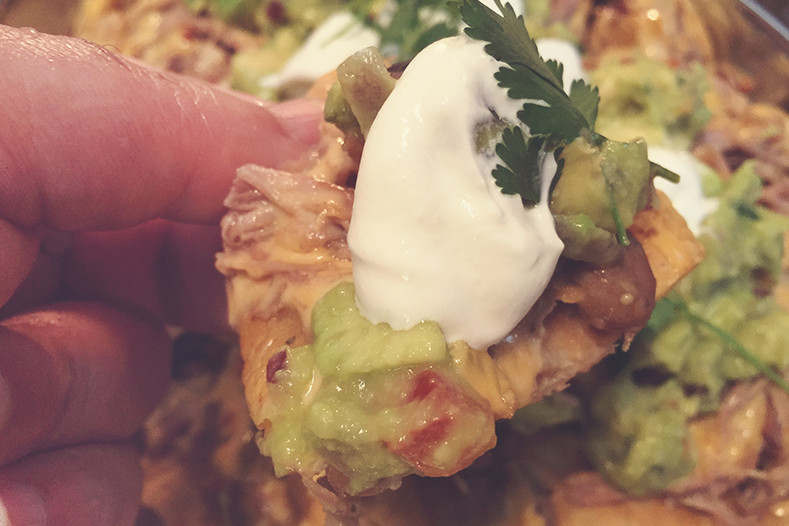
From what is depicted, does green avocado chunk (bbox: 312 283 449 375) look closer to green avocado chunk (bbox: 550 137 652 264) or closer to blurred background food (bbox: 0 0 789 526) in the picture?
green avocado chunk (bbox: 550 137 652 264)

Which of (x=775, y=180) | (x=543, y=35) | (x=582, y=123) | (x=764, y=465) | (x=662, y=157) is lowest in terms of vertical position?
(x=764, y=465)

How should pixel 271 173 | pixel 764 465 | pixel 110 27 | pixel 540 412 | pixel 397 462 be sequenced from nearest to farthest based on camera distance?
pixel 397 462 < pixel 271 173 < pixel 540 412 < pixel 764 465 < pixel 110 27

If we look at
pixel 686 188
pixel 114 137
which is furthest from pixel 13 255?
pixel 686 188

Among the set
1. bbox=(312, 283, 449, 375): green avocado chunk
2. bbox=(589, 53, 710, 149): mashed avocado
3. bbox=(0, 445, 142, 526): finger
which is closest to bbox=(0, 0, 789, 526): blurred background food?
bbox=(589, 53, 710, 149): mashed avocado

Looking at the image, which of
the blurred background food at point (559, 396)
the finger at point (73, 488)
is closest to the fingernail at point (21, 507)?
the finger at point (73, 488)

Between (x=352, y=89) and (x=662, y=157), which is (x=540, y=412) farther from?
(x=352, y=89)

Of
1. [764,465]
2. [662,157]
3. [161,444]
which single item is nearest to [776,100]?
[662,157]

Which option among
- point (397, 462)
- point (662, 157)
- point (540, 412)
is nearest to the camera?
point (397, 462)
